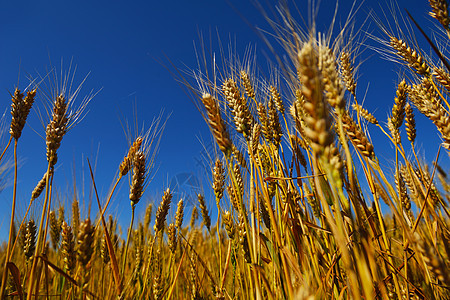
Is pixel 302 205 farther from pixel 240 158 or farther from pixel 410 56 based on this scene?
pixel 410 56

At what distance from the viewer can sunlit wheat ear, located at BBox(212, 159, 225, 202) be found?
1.94 m

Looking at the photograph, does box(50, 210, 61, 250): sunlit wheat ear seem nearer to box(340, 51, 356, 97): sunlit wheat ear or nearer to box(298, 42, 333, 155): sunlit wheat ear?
box(298, 42, 333, 155): sunlit wheat ear

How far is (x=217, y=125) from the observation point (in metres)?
1.25

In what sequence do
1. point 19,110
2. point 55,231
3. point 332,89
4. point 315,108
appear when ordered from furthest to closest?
point 55,231, point 19,110, point 332,89, point 315,108

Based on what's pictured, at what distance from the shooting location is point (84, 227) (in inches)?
44.4

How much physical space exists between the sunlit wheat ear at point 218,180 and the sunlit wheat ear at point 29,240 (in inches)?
62.1

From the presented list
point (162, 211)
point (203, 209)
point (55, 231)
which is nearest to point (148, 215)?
point (55, 231)

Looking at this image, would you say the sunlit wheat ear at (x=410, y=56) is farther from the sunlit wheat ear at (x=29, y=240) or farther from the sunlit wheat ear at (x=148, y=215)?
the sunlit wheat ear at (x=148, y=215)

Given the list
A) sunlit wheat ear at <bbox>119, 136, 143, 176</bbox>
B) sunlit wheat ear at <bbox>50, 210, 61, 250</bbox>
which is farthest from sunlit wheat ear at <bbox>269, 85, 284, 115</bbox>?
sunlit wheat ear at <bbox>50, 210, 61, 250</bbox>

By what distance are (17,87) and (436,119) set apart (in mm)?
2472

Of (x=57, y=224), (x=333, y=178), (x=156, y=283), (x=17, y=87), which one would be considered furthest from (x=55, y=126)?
(x=57, y=224)

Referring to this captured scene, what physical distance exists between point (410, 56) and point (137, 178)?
7.76 ft

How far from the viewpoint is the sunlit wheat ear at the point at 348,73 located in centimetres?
224

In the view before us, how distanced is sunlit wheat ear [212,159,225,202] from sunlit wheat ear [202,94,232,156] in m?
0.77
